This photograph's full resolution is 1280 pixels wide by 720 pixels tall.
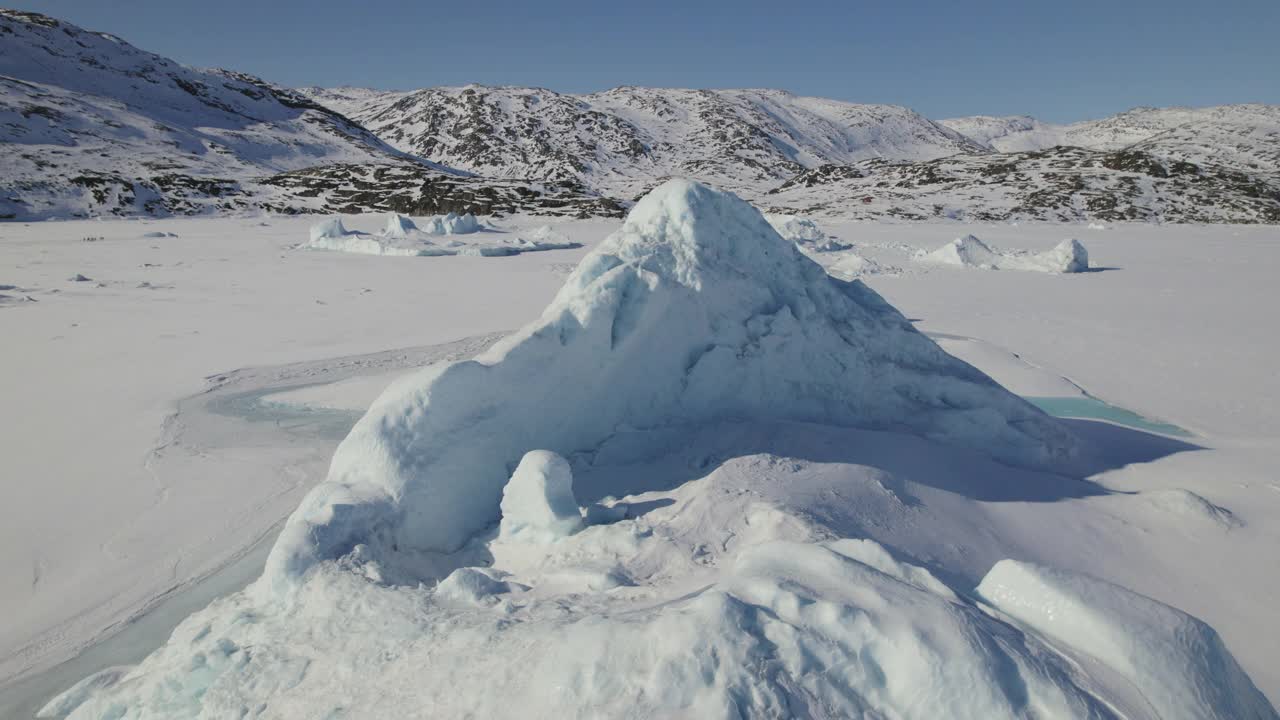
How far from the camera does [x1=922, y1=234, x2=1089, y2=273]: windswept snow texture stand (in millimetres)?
19656

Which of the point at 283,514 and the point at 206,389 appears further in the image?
the point at 206,389

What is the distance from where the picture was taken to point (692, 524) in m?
4.35

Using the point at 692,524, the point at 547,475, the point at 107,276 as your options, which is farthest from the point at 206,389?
the point at 107,276

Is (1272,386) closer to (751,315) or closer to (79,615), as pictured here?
(751,315)

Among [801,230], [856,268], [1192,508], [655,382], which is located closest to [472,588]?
[655,382]

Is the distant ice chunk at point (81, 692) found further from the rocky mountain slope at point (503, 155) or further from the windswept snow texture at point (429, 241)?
the rocky mountain slope at point (503, 155)

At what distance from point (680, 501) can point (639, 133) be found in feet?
328

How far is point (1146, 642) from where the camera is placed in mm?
2797

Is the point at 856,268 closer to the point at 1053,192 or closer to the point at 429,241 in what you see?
the point at 429,241

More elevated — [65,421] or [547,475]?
[547,475]

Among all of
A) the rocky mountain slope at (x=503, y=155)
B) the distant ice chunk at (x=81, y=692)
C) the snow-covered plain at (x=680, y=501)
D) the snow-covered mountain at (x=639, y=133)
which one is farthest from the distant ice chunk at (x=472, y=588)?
the snow-covered mountain at (x=639, y=133)

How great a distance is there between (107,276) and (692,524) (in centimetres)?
1973

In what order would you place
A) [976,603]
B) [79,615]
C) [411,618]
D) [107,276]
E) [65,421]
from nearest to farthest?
[976,603] → [411,618] → [79,615] → [65,421] → [107,276]

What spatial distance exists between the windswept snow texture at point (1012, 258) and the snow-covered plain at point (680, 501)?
5.27m
